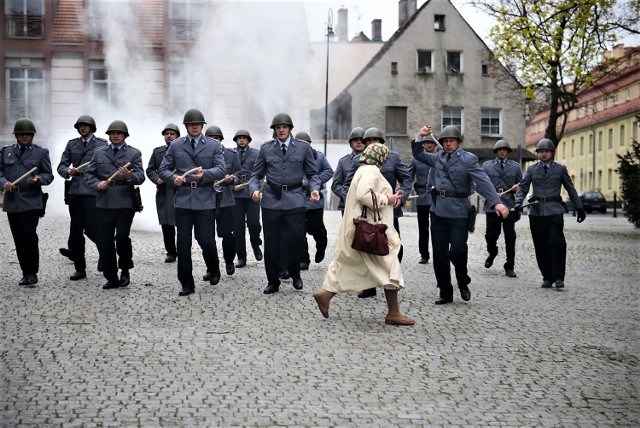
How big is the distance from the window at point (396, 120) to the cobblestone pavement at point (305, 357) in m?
38.7

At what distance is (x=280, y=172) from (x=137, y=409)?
545 centimetres

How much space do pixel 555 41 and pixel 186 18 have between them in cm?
1152

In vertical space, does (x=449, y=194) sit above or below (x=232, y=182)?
below

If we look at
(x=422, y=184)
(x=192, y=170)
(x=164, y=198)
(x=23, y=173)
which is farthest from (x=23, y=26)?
(x=192, y=170)

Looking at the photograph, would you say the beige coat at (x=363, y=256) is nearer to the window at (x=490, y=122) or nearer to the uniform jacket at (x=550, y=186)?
the uniform jacket at (x=550, y=186)

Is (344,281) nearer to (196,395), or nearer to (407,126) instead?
(196,395)

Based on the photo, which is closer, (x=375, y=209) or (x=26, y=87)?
(x=375, y=209)

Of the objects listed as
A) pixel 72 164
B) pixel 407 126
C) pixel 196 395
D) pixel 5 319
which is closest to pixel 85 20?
pixel 72 164

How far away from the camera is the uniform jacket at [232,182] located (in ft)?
40.7

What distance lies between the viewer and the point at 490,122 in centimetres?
5038

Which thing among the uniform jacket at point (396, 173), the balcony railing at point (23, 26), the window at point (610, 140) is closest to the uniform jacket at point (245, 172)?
the uniform jacket at point (396, 173)

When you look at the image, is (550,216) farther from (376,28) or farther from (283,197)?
(376,28)

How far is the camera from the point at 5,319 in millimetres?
8086

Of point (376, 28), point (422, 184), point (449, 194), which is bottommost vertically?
point (449, 194)
